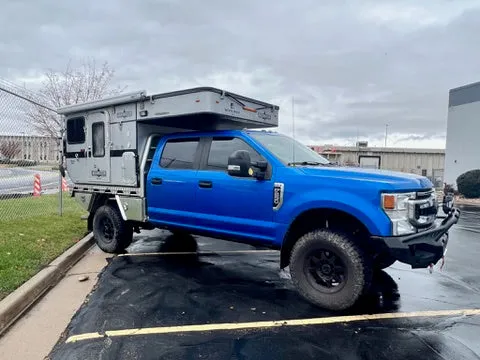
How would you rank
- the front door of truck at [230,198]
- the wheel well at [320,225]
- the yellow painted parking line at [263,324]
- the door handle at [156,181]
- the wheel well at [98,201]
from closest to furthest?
the yellow painted parking line at [263,324] < the wheel well at [320,225] < the front door of truck at [230,198] < the door handle at [156,181] < the wheel well at [98,201]

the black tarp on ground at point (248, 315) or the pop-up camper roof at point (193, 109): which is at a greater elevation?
the pop-up camper roof at point (193, 109)

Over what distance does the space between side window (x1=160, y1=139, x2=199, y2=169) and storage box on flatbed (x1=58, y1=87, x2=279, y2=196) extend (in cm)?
40

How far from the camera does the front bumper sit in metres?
3.99

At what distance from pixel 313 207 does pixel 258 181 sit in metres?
0.81

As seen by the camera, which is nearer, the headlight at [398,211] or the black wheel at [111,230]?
the headlight at [398,211]

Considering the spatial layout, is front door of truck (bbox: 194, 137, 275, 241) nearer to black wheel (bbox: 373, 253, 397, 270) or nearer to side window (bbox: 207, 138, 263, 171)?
side window (bbox: 207, 138, 263, 171)

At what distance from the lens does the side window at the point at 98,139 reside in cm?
707

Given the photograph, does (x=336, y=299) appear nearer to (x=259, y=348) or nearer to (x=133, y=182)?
(x=259, y=348)

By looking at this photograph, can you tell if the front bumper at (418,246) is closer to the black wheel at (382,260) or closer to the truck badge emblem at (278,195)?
the black wheel at (382,260)

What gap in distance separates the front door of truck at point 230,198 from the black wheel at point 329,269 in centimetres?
52

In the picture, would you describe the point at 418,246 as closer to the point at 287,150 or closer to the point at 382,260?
the point at 382,260

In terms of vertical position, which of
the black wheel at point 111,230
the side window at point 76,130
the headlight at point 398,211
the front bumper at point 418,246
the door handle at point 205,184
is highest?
the side window at point 76,130

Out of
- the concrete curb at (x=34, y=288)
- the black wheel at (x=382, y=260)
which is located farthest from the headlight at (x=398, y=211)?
the concrete curb at (x=34, y=288)

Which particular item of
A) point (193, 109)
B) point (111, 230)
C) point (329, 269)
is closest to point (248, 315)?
point (329, 269)
